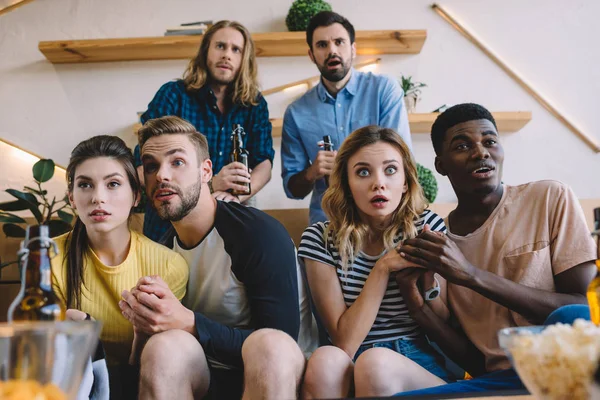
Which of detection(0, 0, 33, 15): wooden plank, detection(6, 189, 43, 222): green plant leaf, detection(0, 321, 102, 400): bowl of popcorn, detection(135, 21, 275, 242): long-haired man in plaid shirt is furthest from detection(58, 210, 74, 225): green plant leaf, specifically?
detection(0, 321, 102, 400): bowl of popcorn

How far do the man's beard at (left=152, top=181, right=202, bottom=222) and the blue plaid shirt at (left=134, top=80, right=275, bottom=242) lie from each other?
73 cm

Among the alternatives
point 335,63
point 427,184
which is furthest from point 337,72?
point 427,184

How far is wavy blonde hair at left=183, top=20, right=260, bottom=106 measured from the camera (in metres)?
2.45

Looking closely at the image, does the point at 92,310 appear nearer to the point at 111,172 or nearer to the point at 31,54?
the point at 111,172

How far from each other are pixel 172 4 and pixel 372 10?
3.74ft

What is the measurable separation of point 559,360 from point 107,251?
3.92ft

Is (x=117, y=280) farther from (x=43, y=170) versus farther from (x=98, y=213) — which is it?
(x=43, y=170)

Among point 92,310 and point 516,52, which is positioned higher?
point 516,52

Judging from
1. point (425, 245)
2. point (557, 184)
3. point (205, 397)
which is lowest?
point (205, 397)

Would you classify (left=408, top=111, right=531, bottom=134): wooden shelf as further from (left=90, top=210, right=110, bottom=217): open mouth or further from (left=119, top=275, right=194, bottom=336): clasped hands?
(left=119, top=275, right=194, bottom=336): clasped hands

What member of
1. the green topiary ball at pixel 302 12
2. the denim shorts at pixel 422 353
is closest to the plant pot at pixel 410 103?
the green topiary ball at pixel 302 12

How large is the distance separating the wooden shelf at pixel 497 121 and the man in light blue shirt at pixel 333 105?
718 millimetres

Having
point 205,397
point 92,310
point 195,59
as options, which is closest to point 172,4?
point 195,59

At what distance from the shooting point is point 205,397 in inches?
55.9
